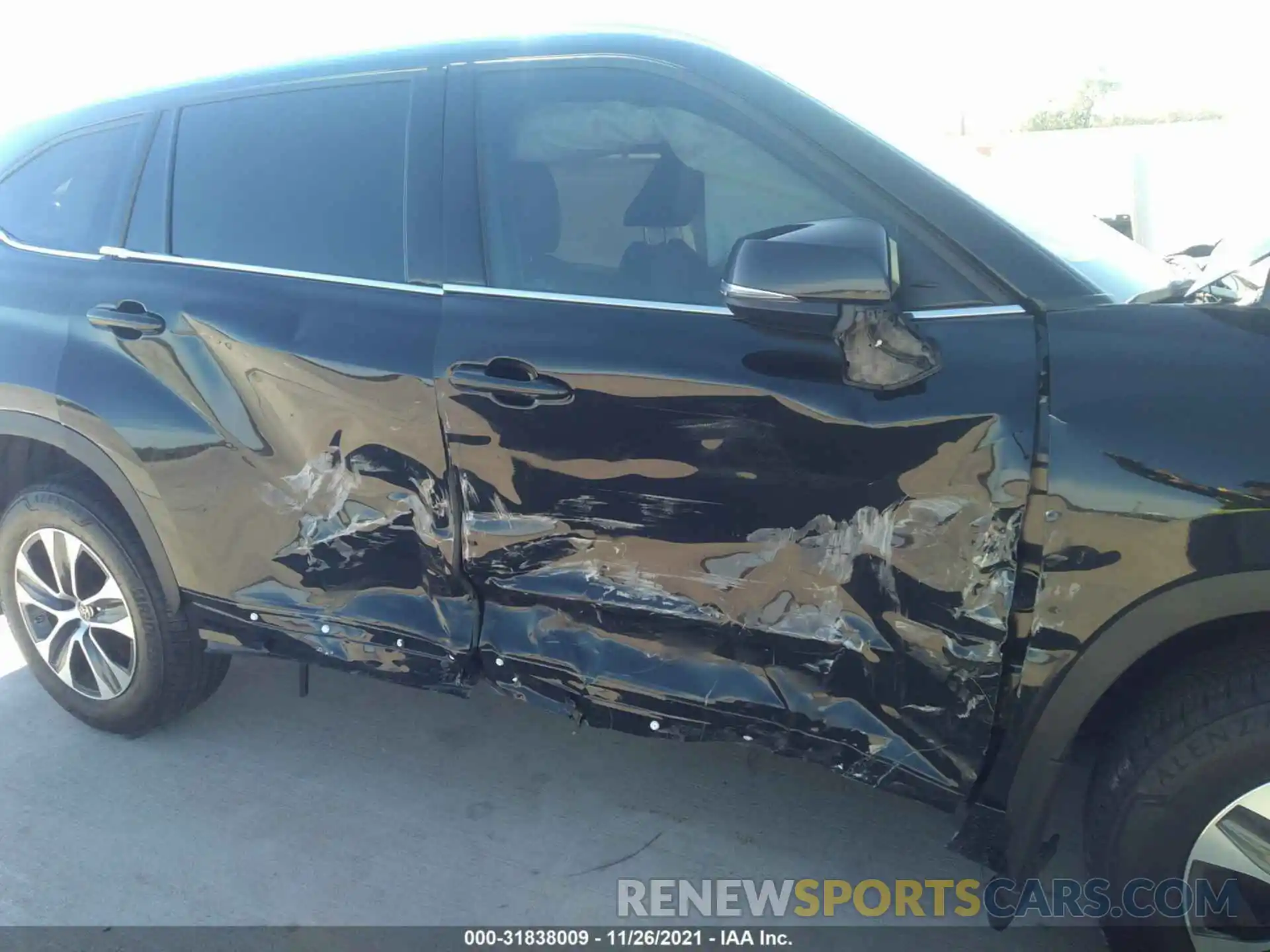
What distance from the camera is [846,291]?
1910mm

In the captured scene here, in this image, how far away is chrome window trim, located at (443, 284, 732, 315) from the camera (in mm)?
2172

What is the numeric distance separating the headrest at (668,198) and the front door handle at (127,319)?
140 centimetres

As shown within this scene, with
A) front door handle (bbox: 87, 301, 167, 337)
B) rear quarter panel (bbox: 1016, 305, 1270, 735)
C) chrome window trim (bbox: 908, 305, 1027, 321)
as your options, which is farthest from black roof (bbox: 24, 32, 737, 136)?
rear quarter panel (bbox: 1016, 305, 1270, 735)

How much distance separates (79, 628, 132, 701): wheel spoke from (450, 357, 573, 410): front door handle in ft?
5.51

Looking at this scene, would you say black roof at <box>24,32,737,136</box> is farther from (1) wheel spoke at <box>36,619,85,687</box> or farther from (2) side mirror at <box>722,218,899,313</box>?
(1) wheel spoke at <box>36,619,85,687</box>

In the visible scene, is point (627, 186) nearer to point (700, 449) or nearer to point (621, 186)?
point (621, 186)

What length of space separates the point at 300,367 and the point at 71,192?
1.18 m

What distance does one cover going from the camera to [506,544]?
2389mm

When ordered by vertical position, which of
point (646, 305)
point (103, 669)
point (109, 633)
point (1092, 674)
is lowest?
point (103, 669)

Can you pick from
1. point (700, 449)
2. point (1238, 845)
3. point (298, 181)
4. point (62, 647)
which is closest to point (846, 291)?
point (700, 449)

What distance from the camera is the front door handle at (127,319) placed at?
2.75 meters

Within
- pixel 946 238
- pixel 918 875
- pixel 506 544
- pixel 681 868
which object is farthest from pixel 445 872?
pixel 946 238

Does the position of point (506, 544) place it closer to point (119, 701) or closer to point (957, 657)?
point (957, 657)

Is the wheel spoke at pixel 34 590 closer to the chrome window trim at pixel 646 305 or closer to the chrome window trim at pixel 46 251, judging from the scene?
the chrome window trim at pixel 46 251
